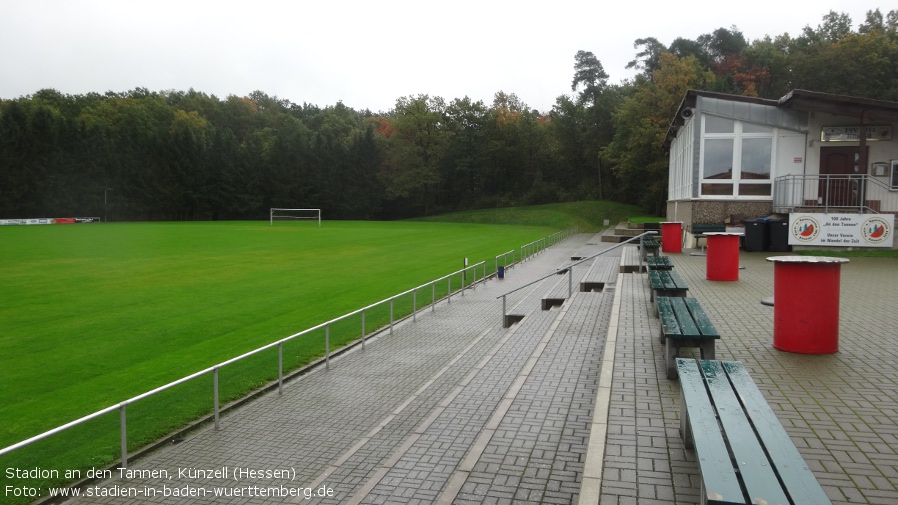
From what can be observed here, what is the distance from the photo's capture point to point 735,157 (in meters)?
23.4

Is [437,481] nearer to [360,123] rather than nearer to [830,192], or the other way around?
[830,192]

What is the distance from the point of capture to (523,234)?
169 ft

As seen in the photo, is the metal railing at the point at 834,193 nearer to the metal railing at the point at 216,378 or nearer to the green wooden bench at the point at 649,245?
the green wooden bench at the point at 649,245

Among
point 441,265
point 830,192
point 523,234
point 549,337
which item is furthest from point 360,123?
point 549,337

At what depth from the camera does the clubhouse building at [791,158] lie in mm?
20703

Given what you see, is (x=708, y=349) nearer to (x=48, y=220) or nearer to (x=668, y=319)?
(x=668, y=319)

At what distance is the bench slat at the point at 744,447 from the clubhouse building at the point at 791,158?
16235 millimetres

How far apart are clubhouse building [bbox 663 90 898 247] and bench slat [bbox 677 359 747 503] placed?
16.3 m

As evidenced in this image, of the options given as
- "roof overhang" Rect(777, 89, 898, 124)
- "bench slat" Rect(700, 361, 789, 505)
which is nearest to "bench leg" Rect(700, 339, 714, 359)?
"bench slat" Rect(700, 361, 789, 505)

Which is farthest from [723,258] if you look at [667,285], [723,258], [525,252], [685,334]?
[525,252]

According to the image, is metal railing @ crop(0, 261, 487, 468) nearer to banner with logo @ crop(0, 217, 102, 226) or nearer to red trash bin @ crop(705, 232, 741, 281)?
red trash bin @ crop(705, 232, 741, 281)

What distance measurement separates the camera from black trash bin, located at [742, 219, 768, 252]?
67.1 ft

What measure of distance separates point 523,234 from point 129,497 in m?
46.2

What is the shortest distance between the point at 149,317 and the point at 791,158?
70.3ft
